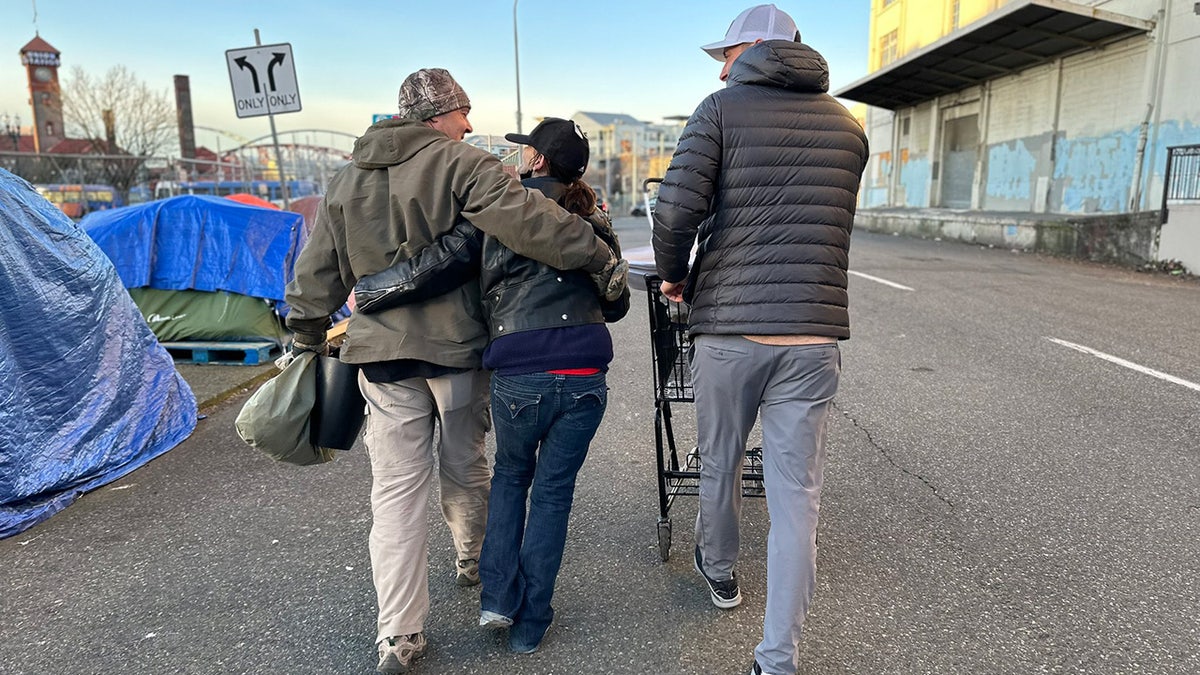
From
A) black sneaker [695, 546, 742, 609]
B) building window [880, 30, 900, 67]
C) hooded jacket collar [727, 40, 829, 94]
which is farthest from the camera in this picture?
building window [880, 30, 900, 67]

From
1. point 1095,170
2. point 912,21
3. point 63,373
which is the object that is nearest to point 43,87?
point 912,21

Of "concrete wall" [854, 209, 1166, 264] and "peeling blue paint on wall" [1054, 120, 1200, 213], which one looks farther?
"peeling blue paint on wall" [1054, 120, 1200, 213]

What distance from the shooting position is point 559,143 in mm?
2504

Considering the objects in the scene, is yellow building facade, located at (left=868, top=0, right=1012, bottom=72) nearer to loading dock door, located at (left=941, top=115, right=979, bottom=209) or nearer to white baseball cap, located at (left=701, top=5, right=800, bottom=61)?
loading dock door, located at (left=941, top=115, right=979, bottom=209)

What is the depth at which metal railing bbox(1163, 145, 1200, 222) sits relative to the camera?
13109 millimetres

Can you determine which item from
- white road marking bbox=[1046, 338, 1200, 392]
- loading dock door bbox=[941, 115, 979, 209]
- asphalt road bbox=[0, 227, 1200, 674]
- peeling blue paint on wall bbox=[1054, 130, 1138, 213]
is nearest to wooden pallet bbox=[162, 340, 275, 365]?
asphalt road bbox=[0, 227, 1200, 674]

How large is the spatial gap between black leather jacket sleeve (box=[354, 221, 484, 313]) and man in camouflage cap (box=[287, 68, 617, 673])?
0.12 ft

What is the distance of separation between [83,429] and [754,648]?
3813mm

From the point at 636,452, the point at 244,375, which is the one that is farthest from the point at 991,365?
the point at 244,375

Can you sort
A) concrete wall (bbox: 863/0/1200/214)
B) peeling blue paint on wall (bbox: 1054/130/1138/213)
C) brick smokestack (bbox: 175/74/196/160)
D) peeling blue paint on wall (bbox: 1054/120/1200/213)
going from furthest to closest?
brick smokestack (bbox: 175/74/196/160) → peeling blue paint on wall (bbox: 1054/130/1138/213) → peeling blue paint on wall (bbox: 1054/120/1200/213) → concrete wall (bbox: 863/0/1200/214)

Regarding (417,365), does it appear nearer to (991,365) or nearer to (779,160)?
(779,160)

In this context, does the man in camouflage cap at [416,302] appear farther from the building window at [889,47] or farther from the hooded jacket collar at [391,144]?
the building window at [889,47]

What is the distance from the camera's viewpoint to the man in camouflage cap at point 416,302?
7.79ft

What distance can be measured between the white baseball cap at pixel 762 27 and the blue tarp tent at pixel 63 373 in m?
3.86
